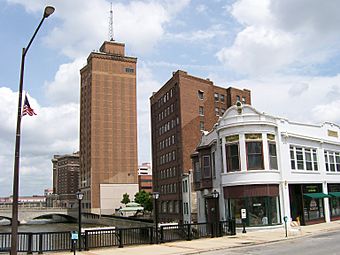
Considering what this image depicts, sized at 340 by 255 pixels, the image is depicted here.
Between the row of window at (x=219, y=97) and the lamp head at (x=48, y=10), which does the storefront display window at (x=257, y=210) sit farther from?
the row of window at (x=219, y=97)

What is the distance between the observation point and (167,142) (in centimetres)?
8481

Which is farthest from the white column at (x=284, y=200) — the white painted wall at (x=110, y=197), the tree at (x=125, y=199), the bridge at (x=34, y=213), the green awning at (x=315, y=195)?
the bridge at (x=34, y=213)

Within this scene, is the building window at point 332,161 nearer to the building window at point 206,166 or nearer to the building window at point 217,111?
the building window at point 206,166

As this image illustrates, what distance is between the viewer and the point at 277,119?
32062 mm

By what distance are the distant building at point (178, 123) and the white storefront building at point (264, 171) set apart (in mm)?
38878

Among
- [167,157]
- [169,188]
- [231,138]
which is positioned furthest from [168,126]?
[231,138]

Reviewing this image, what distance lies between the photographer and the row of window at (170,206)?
77969 millimetres

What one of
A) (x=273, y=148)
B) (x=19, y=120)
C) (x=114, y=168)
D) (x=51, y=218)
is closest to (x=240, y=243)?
(x=273, y=148)

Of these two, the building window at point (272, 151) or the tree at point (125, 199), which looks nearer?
the building window at point (272, 151)

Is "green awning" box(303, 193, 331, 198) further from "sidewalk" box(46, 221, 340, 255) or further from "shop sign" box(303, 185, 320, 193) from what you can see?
"sidewalk" box(46, 221, 340, 255)

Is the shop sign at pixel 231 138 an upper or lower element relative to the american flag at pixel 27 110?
upper

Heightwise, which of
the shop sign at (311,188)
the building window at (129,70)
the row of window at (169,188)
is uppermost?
the building window at (129,70)

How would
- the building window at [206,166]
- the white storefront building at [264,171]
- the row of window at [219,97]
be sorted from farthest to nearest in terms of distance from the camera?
1. the row of window at [219,97]
2. the building window at [206,166]
3. the white storefront building at [264,171]

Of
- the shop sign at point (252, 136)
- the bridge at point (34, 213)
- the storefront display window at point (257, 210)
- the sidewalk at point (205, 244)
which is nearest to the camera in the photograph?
the sidewalk at point (205, 244)
